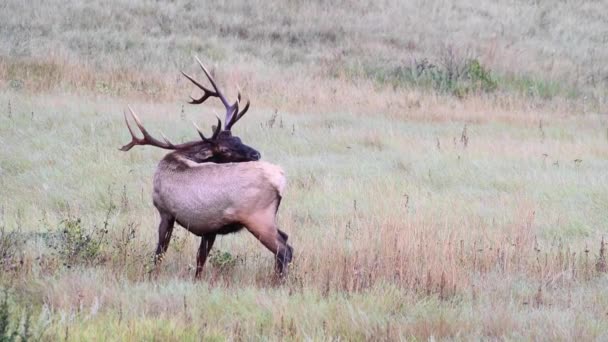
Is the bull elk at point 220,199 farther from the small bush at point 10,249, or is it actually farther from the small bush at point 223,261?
the small bush at point 10,249

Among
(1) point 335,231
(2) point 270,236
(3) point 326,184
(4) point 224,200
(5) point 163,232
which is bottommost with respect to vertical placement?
(3) point 326,184

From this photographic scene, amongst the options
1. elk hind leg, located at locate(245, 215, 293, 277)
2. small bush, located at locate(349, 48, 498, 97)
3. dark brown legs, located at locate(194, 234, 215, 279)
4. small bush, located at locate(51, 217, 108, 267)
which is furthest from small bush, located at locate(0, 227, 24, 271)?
small bush, located at locate(349, 48, 498, 97)

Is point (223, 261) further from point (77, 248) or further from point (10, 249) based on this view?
point (10, 249)

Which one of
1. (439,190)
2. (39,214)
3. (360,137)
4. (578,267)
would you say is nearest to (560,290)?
(578,267)

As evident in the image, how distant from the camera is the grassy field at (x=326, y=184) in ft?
18.0

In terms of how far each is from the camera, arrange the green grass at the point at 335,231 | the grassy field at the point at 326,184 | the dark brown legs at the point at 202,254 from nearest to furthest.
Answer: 1. the green grass at the point at 335,231
2. the grassy field at the point at 326,184
3. the dark brown legs at the point at 202,254

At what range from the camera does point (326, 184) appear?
1014 cm

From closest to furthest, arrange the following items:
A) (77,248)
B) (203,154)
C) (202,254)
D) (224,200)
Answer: (224,200), (202,254), (77,248), (203,154)

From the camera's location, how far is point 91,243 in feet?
22.2

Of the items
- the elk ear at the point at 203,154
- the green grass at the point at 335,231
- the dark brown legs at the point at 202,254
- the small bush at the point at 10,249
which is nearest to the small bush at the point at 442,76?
the green grass at the point at 335,231

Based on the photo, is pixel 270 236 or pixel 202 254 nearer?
pixel 270 236

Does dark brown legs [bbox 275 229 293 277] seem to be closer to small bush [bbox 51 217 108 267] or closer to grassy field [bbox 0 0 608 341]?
Result: grassy field [bbox 0 0 608 341]

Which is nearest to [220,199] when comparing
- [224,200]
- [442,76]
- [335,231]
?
[224,200]

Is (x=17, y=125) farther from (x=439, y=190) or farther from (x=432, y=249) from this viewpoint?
(x=432, y=249)
